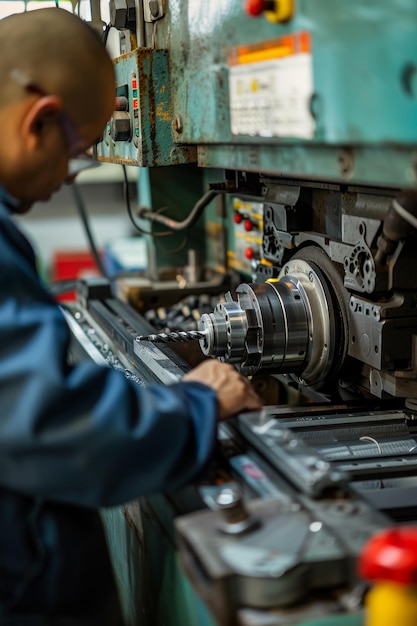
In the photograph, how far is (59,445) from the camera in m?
0.85

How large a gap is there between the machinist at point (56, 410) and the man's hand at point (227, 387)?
4 cm

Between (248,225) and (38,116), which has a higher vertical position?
(38,116)

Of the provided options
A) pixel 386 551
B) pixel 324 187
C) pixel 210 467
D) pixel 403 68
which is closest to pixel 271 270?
pixel 324 187

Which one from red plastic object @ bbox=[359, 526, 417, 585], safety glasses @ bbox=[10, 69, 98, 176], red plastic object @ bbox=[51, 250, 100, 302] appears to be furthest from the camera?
red plastic object @ bbox=[51, 250, 100, 302]

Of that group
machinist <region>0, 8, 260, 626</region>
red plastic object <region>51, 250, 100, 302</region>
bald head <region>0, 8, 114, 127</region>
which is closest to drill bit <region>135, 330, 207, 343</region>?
machinist <region>0, 8, 260, 626</region>

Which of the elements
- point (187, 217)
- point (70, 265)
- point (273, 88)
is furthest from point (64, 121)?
point (70, 265)

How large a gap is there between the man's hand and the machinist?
0.13 feet

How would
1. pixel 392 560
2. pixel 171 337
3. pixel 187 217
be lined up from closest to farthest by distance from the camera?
1. pixel 392 560
2. pixel 171 337
3. pixel 187 217

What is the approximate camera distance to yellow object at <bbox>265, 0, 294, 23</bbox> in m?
1.04

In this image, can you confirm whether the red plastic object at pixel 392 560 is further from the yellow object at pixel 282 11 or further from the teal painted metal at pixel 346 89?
the yellow object at pixel 282 11

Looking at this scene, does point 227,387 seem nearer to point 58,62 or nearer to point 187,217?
point 58,62

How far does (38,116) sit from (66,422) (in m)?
0.37

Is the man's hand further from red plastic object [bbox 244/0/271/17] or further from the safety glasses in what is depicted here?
red plastic object [bbox 244/0/271/17]

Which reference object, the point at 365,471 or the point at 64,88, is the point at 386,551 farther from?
the point at 64,88
